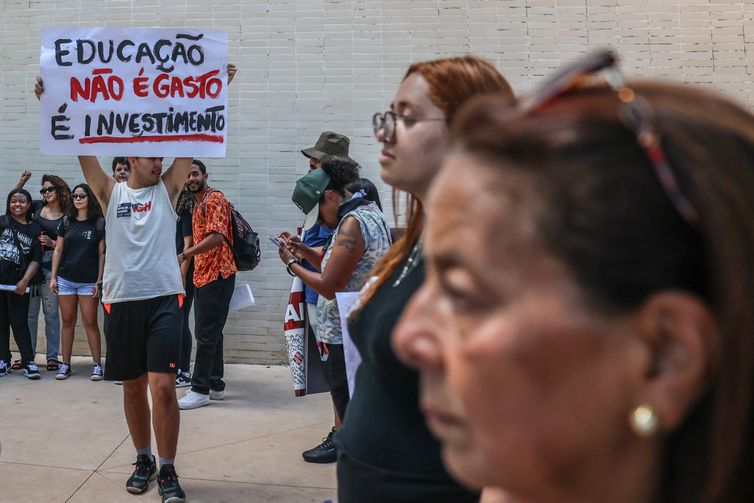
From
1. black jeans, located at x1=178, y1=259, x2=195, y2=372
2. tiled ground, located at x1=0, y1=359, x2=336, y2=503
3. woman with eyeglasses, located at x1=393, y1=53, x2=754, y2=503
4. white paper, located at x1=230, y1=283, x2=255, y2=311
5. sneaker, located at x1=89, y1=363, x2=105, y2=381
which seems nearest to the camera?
woman with eyeglasses, located at x1=393, y1=53, x2=754, y2=503

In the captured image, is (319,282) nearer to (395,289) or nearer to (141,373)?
(141,373)

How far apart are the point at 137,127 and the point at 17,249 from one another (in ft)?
12.8

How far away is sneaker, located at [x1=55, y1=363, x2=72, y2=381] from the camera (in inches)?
297

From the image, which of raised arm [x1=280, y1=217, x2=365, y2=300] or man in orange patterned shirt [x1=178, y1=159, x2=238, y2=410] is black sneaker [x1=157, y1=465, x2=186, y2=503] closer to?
raised arm [x1=280, y1=217, x2=365, y2=300]

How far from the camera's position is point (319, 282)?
4.34m

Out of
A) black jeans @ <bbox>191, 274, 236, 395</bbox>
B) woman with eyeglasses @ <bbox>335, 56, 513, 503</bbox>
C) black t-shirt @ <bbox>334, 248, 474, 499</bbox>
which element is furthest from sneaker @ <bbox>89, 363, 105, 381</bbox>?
black t-shirt @ <bbox>334, 248, 474, 499</bbox>

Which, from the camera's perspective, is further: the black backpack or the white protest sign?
the black backpack

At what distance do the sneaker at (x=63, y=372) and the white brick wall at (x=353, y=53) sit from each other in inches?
62.7

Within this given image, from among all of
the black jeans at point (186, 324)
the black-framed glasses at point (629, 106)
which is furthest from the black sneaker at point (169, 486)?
the black-framed glasses at point (629, 106)

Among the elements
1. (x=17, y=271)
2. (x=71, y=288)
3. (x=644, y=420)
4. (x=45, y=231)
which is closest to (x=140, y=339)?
(x=71, y=288)

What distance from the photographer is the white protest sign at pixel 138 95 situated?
15.0ft

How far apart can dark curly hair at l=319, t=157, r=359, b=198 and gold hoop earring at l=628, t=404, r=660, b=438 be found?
13.8 ft

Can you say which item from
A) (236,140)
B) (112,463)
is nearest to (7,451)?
(112,463)

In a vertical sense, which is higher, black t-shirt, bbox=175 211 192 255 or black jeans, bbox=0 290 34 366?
black t-shirt, bbox=175 211 192 255
